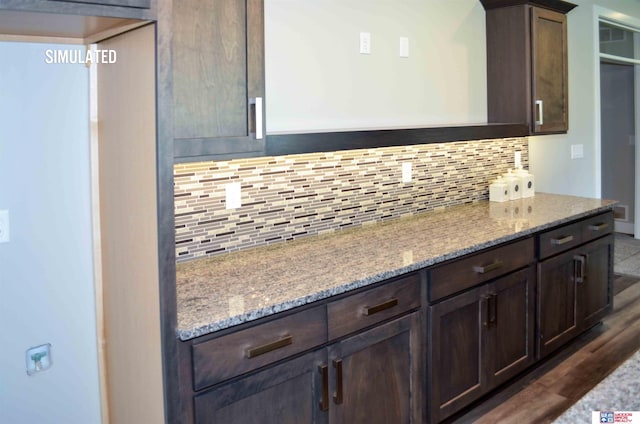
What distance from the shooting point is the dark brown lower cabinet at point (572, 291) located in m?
3.32

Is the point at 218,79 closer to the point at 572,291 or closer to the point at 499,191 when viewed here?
the point at 499,191

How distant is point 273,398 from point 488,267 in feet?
4.50

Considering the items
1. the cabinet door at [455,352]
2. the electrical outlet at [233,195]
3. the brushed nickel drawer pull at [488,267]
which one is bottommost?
the cabinet door at [455,352]

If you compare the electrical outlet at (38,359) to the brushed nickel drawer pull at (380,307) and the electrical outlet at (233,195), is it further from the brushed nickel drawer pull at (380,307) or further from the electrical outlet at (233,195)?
the brushed nickel drawer pull at (380,307)

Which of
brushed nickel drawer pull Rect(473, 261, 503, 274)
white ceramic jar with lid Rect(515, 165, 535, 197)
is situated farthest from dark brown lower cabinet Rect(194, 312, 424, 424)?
white ceramic jar with lid Rect(515, 165, 535, 197)

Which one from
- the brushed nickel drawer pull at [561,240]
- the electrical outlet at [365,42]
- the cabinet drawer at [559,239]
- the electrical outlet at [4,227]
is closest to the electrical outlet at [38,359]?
the electrical outlet at [4,227]

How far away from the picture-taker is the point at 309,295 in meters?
1.99

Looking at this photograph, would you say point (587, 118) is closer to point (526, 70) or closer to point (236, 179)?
point (526, 70)

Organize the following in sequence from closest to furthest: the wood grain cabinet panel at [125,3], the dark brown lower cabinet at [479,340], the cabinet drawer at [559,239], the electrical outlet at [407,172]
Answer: the wood grain cabinet panel at [125,3]
the dark brown lower cabinet at [479,340]
the cabinet drawer at [559,239]
the electrical outlet at [407,172]

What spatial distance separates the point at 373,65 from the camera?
3158mm

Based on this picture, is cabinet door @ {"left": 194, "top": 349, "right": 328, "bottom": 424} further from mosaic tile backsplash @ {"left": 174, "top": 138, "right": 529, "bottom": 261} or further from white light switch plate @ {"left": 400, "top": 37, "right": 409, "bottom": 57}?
white light switch plate @ {"left": 400, "top": 37, "right": 409, "bottom": 57}

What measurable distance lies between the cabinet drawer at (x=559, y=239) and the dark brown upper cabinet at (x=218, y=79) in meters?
1.85

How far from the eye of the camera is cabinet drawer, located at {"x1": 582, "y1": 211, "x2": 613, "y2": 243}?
3.61m

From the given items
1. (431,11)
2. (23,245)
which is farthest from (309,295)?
(431,11)
